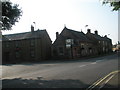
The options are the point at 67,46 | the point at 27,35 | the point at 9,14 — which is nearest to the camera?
the point at 9,14

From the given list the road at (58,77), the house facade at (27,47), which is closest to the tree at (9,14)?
the road at (58,77)

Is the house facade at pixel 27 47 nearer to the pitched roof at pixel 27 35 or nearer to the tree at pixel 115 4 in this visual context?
the pitched roof at pixel 27 35

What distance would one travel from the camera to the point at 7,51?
2126 inches

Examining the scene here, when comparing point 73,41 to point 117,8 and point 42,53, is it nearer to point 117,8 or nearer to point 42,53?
point 42,53

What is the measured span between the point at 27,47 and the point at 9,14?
3192 centimetres

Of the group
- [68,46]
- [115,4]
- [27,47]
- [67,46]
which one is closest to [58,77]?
[115,4]

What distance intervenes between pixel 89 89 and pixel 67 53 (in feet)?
132

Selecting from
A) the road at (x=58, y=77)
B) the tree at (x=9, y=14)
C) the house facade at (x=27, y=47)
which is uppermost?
the tree at (x=9, y=14)

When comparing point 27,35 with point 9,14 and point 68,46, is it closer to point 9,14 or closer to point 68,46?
point 68,46

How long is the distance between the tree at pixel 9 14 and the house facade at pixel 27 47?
28.7 m

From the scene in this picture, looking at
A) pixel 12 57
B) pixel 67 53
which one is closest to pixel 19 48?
pixel 12 57

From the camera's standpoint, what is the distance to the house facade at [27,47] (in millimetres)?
49656

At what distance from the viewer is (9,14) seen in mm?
19484

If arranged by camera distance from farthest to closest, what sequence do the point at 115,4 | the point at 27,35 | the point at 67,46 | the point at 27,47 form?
the point at 27,35 < the point at 27,47 < the point at 67,46 < the point at 115,4
